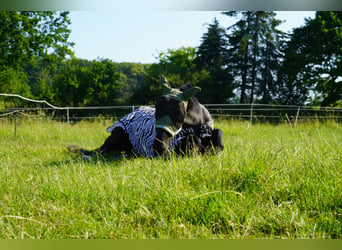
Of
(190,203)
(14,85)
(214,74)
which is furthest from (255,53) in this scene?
(14,85)

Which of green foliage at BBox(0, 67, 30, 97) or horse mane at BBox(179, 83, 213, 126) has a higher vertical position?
green foliage at BBox(0, 67, 30, 97)

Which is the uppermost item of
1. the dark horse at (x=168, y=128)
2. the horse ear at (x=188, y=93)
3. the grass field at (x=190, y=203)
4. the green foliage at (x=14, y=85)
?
the green foliage at (x=14, y=85)

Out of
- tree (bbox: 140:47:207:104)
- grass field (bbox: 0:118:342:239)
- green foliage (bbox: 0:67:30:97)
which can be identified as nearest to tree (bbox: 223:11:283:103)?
tree (bbox: 140:47:207:104)

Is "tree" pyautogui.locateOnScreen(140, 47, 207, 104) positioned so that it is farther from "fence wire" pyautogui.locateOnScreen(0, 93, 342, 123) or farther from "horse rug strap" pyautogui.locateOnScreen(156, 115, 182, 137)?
"horse rug strap" pyautogui.locateOnScreen(156, 115, 182, 137)

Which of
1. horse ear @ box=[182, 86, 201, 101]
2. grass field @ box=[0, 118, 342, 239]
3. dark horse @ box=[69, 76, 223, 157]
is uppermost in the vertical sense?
horse ear @ box=[182, 86, 201, 101]

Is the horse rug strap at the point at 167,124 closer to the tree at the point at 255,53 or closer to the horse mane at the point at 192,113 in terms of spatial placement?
the horse mane at the point at 192,113

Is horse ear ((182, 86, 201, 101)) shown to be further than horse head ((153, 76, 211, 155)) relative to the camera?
Yes

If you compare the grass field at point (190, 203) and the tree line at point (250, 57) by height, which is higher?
the tree line at point (250, 57)

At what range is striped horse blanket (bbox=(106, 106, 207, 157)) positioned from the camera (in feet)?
15.2

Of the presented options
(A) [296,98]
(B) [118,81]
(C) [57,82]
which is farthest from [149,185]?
(B) [118,81]

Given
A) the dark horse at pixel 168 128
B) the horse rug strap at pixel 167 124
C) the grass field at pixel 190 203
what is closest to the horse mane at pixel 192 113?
the dark horse at pixel 168 128

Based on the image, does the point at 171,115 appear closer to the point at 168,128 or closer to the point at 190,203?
the point at 168,128

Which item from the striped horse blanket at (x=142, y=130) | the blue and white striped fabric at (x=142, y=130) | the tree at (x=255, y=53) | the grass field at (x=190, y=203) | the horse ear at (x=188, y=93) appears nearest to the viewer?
the grass field at (x=190, y=203)

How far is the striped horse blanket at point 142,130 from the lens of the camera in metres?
4.63
